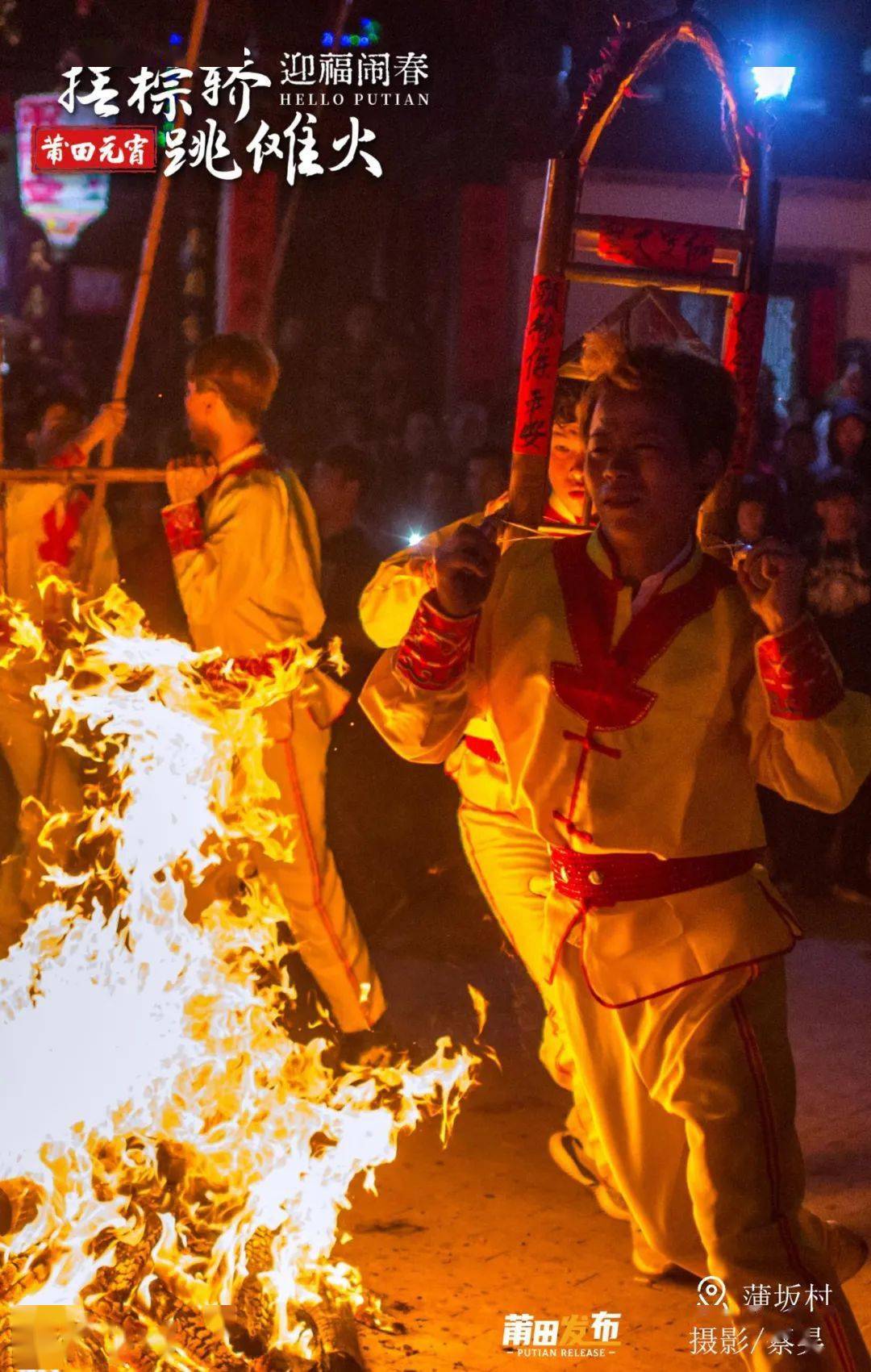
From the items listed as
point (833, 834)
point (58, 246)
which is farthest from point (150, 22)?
point (833, 834)

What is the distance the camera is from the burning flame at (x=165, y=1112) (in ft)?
10.5

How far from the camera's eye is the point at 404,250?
15367 mm

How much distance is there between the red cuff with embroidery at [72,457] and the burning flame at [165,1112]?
4.38ft

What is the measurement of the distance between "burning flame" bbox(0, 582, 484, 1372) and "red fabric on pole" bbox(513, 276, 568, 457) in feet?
3.53

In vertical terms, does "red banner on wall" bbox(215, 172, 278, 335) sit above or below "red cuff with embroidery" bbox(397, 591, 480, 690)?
above

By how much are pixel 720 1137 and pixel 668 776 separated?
2.08 feet

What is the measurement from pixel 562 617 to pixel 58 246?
47.7ft

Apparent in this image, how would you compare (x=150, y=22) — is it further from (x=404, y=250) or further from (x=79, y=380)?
(x=404, y=250)

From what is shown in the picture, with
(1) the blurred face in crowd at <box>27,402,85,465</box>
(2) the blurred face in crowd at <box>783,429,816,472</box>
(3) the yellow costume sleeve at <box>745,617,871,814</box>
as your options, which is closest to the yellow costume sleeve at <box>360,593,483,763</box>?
(3) the yellow costume sleeve at <box>745,617,871,814</box>

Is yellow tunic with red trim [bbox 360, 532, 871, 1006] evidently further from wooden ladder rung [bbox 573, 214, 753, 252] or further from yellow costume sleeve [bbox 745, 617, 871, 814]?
wooden ladder rung [bbox 573, 214, 753, 252]

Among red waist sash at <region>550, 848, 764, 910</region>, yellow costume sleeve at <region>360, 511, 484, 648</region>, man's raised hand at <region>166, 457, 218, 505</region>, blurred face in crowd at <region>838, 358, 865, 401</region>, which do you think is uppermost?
blurred face in crowd at <region>838, 358, 865, 401</region>

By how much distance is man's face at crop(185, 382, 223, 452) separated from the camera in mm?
4824

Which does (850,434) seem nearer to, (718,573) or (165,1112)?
(718,573)

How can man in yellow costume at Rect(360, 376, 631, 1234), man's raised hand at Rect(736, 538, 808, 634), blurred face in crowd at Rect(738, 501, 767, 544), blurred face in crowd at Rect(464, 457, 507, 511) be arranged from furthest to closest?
1. blurred face in crowd at Rect(464, 457, 507, 511)
2. blurred face in crowd at Rect(738, 501, 767, 544)
3. man in yellow costume at Rect(360, 376, 631, 1234)
4. man's raised hand at Rect(736, 538, 808, 634)
